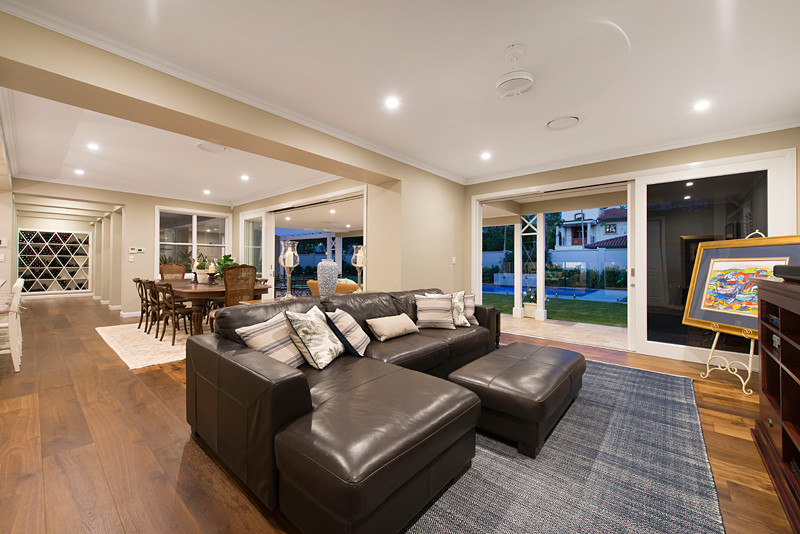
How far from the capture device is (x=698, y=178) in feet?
12.7

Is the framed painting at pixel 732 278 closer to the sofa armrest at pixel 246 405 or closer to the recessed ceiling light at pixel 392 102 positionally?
the recessed ceiling light at pixel 392 102

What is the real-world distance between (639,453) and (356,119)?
366cm

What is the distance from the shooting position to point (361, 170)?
13.6ft

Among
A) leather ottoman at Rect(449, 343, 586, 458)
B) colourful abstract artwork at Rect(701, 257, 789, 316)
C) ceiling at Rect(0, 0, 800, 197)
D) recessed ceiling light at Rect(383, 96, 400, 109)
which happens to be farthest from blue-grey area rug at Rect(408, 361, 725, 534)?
recessed ceiling light at Rect(383, 96, 400, 109)

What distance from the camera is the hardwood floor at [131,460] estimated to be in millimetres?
1469

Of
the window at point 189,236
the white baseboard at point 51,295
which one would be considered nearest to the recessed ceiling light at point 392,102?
the window at point 189,236

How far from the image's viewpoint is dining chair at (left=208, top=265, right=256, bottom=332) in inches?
179

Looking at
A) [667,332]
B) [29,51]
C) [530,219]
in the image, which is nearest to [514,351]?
[667,332]

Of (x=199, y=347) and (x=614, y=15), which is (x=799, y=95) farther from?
(x=199, y=347)

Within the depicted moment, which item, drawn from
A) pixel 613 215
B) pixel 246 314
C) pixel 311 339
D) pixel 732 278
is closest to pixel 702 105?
pixel 732 278

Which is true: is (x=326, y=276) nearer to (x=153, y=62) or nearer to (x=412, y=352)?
(x=412, y=352)

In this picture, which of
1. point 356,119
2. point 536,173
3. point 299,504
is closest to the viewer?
point 299,504

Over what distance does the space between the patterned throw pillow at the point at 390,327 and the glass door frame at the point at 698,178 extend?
313 cm

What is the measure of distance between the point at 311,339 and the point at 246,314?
0.47 meters
